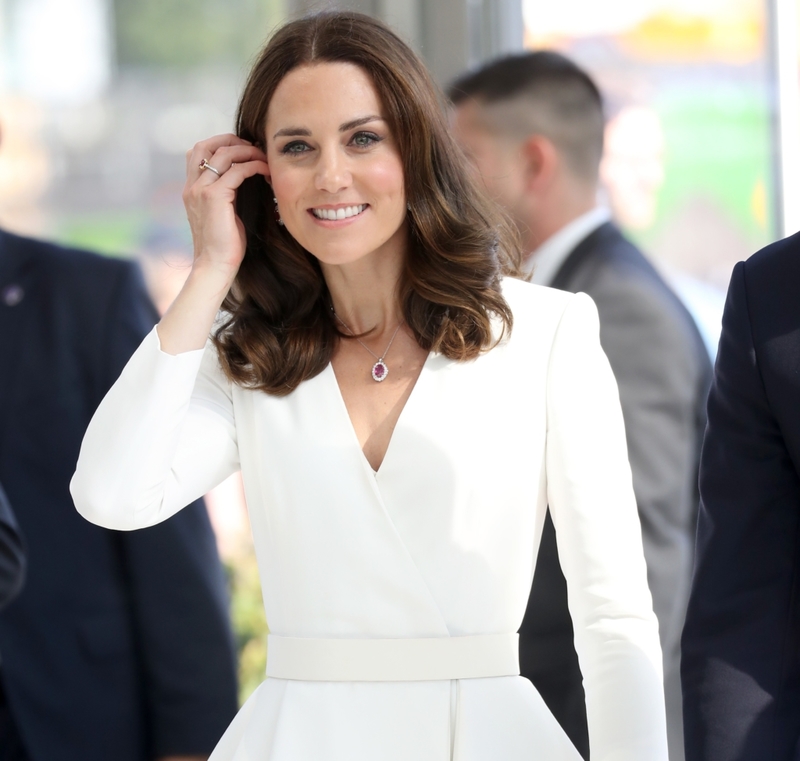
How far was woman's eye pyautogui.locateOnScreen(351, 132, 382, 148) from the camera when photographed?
1908 mm

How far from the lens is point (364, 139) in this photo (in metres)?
1.91

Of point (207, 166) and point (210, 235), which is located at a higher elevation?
point (207, 166)

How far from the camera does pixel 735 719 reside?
1.41 m

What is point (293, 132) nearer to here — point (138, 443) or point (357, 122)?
point (357, 122)

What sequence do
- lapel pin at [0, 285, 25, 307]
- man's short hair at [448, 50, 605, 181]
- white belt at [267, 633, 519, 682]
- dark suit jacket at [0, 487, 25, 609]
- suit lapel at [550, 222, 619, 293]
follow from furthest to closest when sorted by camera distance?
man's short hair at [448, 50, 605, 181]
suit lapel at [550, 222, 619, 293]
lapel pin at [0, 285, 25, 307]
dark suit jacket at [0, 487, 25, 609]
white belt at [267, 633, 519, 682]

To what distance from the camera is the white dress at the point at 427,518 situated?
68.9 inches

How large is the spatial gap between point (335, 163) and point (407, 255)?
23 centimetres

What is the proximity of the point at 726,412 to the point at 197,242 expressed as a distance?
936 mm

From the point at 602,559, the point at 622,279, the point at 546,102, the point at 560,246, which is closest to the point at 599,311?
the point at 622,279

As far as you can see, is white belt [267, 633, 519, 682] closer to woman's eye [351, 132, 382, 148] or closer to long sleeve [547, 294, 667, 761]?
long sleeve [547, 294, 667, 761]

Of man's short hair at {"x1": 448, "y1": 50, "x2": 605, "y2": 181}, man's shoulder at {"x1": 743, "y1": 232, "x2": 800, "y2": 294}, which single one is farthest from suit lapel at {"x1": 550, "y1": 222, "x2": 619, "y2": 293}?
man's shoulder at {"x1": 743, "y1": 232, "x2": 800, "y2": 294}

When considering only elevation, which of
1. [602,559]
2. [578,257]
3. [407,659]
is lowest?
[407,659]

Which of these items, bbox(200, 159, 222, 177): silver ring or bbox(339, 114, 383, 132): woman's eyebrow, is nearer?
bbox(339, 114, 383, 132): woman's eyebrow

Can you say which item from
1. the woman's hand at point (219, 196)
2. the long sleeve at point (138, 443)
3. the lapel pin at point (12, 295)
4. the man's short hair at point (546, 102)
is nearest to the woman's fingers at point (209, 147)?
the woman's hand at point (219, 196)
